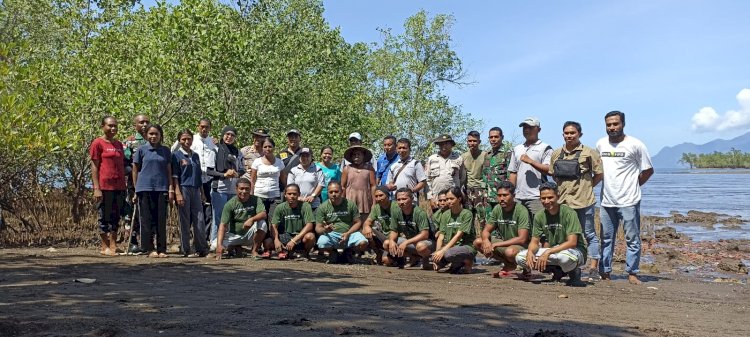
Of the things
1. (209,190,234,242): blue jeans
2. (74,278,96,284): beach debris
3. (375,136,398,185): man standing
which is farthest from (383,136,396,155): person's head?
(74,278,96,284): beach debris

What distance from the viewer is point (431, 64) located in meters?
32.2

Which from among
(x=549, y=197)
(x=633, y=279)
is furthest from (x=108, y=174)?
(x=633, y=279)

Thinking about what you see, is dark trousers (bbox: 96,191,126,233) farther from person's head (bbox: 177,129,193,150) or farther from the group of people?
person's head (bbox: 177,129,193,150)

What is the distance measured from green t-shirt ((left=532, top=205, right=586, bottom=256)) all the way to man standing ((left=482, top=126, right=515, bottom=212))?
5.10ft

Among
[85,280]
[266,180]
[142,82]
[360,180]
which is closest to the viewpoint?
[85,280]

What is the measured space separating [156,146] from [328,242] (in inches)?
106

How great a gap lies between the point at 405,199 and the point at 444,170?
3.93 ft

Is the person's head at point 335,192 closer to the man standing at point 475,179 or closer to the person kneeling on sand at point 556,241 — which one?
the man standing at point 475,179

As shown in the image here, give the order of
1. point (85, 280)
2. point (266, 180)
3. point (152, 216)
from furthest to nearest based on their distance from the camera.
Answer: point (266, 180)
point (152, 216)
point (85, 280)

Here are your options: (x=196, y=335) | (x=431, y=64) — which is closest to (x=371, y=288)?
(x=196, y=335)

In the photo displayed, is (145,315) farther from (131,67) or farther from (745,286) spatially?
(131,67)

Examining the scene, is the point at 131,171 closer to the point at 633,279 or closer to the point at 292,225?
the point at 292,225

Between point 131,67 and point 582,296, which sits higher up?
point 131,67

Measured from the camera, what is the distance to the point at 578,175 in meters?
8.51
